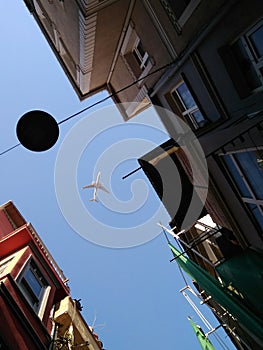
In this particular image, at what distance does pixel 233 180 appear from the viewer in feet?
24.4

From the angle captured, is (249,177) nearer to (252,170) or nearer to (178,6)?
(252,170)

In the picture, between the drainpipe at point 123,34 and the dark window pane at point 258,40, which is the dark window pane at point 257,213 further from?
the drainpipe at point 123,34

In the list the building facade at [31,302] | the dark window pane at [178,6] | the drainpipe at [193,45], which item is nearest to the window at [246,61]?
the drainpipe at [193,45]

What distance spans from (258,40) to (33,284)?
818 cm

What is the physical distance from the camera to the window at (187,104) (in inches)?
346

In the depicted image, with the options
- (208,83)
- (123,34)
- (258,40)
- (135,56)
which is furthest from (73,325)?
(123,34)

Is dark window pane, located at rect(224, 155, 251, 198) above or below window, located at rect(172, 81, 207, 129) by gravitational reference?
below

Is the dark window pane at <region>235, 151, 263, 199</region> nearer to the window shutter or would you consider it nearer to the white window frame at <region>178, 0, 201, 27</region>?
the window shutter

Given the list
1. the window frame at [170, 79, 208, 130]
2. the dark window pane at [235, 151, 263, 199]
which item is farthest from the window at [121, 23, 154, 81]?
the dark window pane at [235, 151, 263, 199]

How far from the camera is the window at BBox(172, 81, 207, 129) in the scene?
8781 millimetres

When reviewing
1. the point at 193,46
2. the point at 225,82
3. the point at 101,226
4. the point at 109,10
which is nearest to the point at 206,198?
the point at 225,82

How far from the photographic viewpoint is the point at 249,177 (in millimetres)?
6672

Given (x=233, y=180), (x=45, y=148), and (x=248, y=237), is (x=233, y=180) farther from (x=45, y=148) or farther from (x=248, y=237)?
(x=45, y=148)

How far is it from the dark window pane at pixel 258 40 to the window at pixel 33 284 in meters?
7.59
